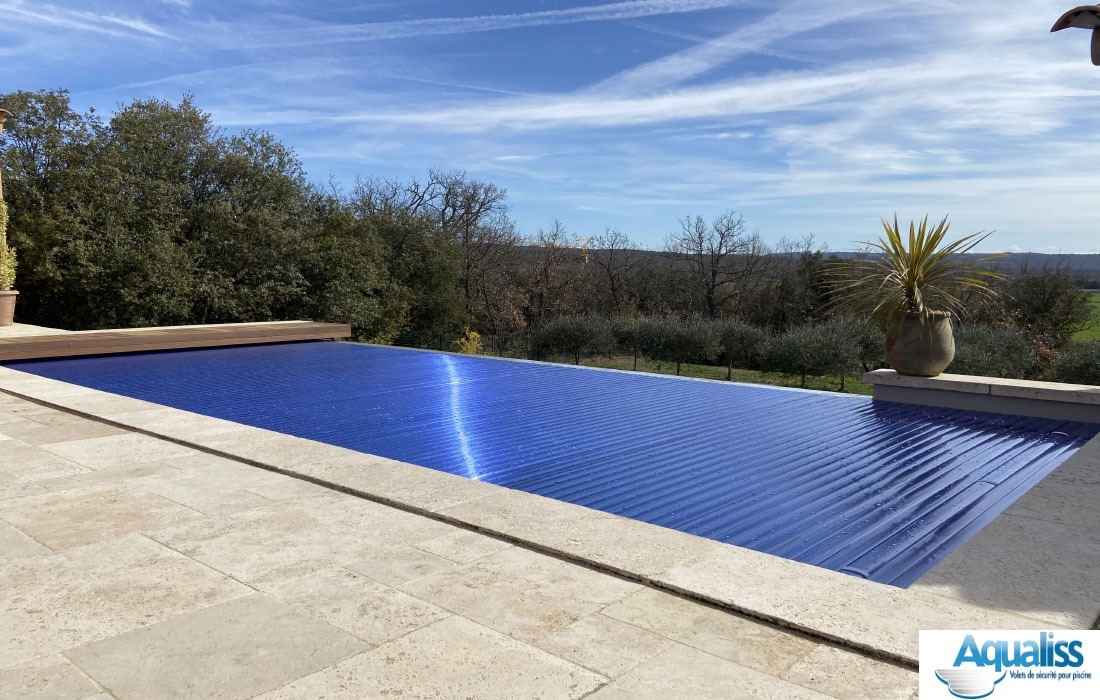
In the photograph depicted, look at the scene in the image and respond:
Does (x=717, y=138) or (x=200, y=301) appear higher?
(x=717, y=138)

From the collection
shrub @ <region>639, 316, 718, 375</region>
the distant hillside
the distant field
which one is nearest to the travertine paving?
shrub @ <region>639, 316, 718, 375</region>

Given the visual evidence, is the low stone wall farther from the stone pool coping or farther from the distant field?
the distant field

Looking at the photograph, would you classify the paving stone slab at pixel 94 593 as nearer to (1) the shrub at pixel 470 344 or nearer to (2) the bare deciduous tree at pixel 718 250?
(1) the shrub at pixel 470 344

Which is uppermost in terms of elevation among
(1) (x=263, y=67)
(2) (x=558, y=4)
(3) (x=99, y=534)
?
(2) (x=558, y=4)

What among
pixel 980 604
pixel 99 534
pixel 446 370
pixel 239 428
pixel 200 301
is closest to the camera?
pixel 980 604

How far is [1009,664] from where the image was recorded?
213 cm

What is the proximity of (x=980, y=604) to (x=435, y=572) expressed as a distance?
6.08 feet

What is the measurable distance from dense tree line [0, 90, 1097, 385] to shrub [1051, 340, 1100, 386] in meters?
0.08

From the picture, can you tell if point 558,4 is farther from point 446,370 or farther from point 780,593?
point 780,593

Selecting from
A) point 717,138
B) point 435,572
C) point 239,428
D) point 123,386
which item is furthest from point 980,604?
point 717,138

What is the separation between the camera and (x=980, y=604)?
2.41 m

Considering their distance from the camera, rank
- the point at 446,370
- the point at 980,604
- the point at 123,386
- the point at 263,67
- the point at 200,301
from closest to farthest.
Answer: the point at 980,604 → the point at 123,386 → the point at 446,370 → the point at 200,301 → the point at 263,67

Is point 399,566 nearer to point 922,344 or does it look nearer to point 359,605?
point 359,605

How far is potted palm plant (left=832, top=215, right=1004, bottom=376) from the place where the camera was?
6.75 metres
